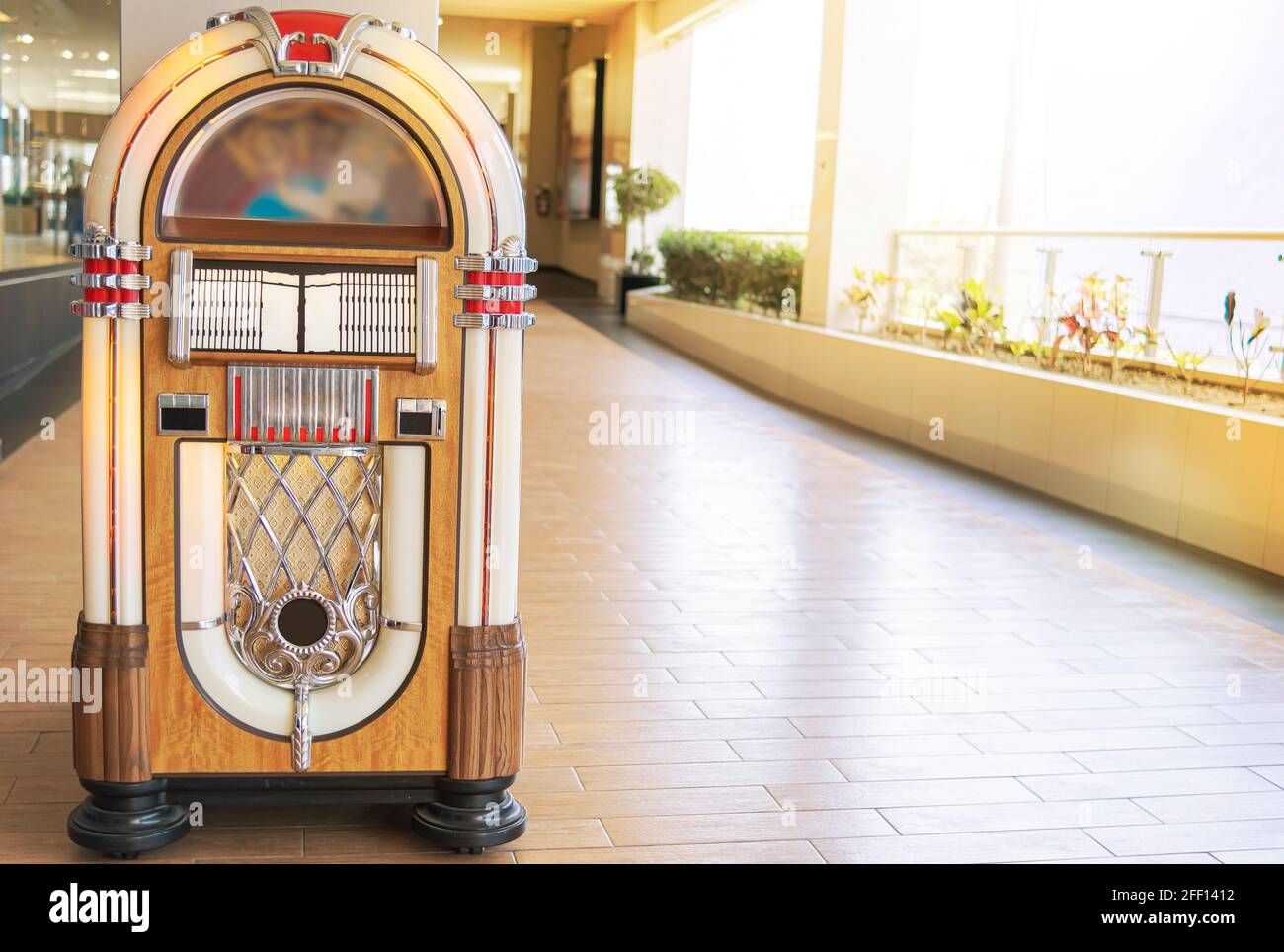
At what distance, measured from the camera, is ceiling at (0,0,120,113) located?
942 cm

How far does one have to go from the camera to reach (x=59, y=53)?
396 inches

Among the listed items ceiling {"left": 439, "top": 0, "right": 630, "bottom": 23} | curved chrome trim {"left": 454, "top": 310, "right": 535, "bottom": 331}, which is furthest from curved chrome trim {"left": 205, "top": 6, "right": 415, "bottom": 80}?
ceiling {"left": 439, "top": 0, "right": 630, "bottom": 23}

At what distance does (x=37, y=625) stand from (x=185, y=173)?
196cm

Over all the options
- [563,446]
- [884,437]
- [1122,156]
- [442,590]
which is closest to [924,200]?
[884,437]

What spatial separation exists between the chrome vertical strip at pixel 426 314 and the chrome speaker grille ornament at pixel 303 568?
0.21 metres

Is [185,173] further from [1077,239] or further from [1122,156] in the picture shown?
[1122,156]

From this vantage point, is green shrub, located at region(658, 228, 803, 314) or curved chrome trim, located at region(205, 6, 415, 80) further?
green shrub, located at region(658, 228, 803, 314)

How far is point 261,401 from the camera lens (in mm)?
2383

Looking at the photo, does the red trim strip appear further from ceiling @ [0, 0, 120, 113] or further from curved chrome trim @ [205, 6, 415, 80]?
ceiling @ [0, 0, 120, 113]

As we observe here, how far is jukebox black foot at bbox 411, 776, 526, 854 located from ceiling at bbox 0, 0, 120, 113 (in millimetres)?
8512

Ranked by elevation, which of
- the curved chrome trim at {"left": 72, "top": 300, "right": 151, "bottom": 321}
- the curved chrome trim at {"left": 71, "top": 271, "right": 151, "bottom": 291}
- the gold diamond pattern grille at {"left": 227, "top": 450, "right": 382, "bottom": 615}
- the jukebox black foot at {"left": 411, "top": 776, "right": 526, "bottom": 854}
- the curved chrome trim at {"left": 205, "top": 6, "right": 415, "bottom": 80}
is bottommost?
the jukebox black foot at {"left": 411, "top": 776, "right": 526, "bottom": 854}

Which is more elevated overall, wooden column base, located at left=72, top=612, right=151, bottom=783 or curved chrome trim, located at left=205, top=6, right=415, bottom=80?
curved chrome trim, located at left=205, top=6, right=415, bottom=80

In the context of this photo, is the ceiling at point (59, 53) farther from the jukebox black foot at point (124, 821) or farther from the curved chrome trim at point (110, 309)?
the jukebox black foot at point (124, 821)

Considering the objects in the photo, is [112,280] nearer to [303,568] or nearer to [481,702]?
Result: [303,568]
